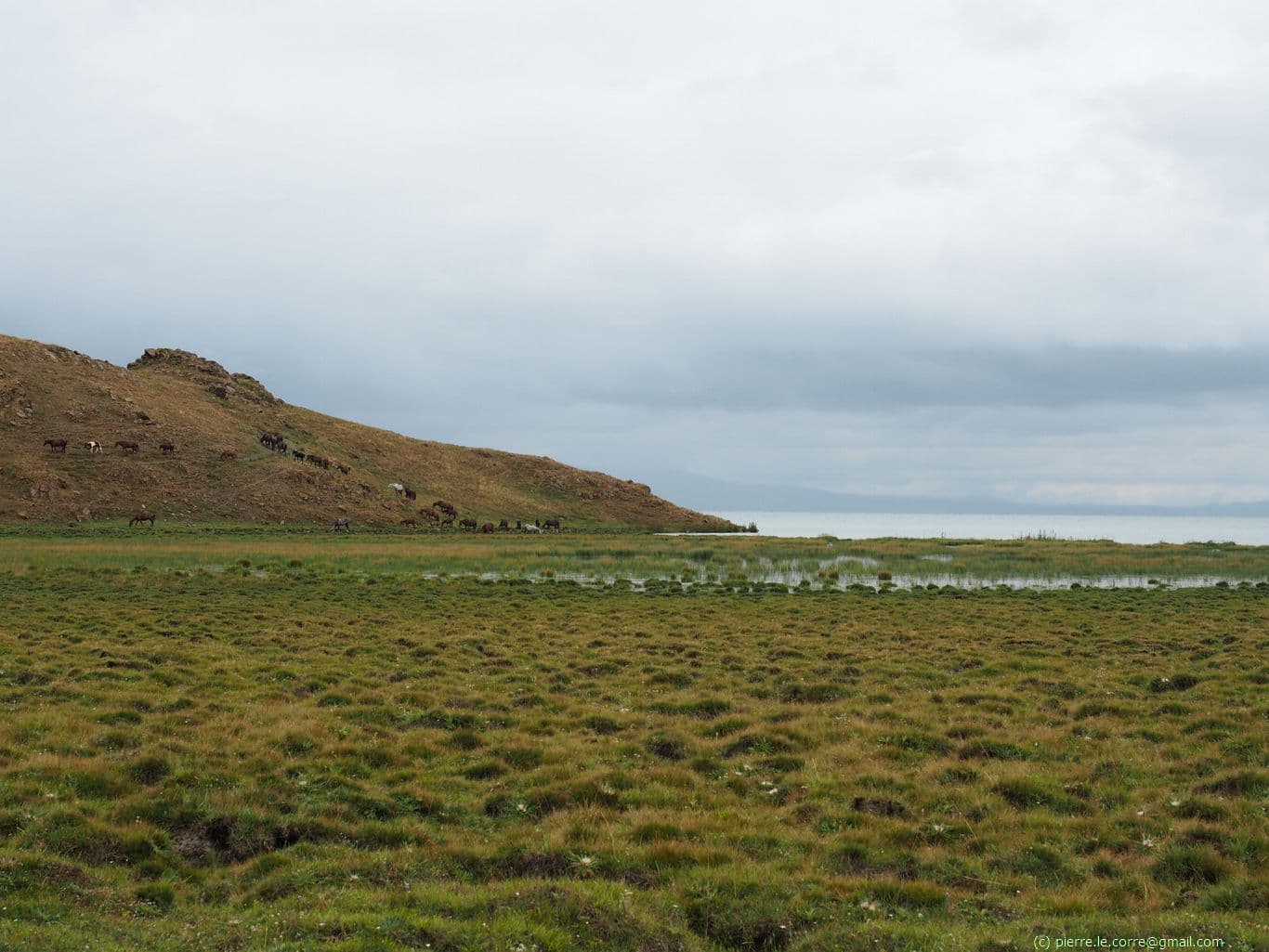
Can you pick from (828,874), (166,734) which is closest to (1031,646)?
(828,874)

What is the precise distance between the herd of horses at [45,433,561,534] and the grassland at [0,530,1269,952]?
66766mm

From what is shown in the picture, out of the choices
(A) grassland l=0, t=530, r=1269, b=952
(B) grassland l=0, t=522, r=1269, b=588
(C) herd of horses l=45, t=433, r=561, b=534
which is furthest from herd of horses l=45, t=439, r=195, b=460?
(A) grassland l=0, t=530, r=1269, b=952

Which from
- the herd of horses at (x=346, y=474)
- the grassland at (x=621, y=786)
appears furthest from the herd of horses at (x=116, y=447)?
the grassland at (x=621, y=786)

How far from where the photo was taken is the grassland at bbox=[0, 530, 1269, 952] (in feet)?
30.7

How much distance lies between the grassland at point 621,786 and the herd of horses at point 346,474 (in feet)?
219

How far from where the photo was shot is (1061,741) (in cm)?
1592

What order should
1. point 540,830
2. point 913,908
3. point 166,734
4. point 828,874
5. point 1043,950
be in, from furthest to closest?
point 166,734 < point 540,830 < point 828,874 < point 913,908 < point 1043,950

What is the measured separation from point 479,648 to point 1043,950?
19.3 meters

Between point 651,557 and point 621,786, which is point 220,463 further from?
point 621,786

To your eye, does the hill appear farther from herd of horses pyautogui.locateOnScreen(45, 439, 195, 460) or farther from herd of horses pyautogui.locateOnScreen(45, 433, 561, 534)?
herd of horses pyautogui.locateOnScreen(45, 433, 561, 534)

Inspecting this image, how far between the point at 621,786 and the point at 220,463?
98256 millimetres

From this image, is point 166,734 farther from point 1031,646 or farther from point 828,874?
point 1031,646

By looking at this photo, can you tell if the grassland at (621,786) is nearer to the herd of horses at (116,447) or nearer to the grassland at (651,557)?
the grassland at (651,557)

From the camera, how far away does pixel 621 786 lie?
1374 cm
